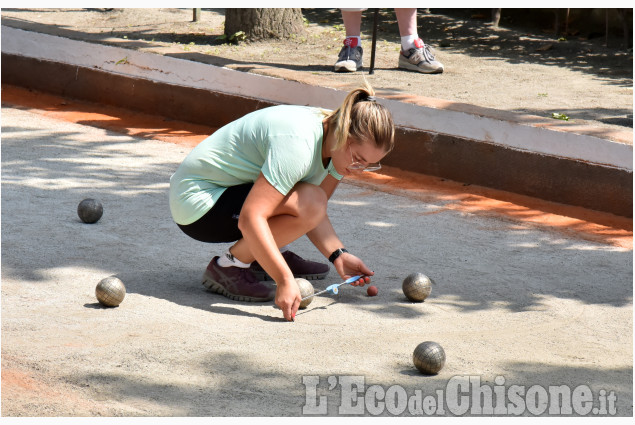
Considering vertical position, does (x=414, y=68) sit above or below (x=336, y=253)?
above

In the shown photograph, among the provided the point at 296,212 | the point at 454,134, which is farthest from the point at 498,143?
the point at 296,212

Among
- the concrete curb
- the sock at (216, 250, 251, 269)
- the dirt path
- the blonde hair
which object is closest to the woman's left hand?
the sock at (216, 250, 251, 269)

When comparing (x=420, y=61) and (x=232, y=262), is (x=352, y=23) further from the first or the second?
(x=232, y=262)

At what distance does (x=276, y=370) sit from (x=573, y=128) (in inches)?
159

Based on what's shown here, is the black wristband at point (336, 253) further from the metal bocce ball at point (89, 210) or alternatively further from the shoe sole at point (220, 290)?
A: the metal bocce ball at point (89, 210)

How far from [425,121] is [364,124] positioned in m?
3.59

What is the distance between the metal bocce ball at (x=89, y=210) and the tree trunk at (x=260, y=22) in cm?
539

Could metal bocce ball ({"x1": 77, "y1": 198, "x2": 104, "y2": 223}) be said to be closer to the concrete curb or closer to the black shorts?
the black shorts

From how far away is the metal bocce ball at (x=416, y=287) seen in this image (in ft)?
15.5

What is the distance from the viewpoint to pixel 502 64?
9867mm

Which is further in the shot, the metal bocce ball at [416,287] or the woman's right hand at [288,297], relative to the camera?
the metal bocce ball at [416,287]

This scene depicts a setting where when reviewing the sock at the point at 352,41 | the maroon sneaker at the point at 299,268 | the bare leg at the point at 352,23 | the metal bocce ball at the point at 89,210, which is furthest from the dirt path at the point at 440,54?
the maroon sneaker at the point at 299,268

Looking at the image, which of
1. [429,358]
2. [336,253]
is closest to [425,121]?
[336,253]

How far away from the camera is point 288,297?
4.23m
